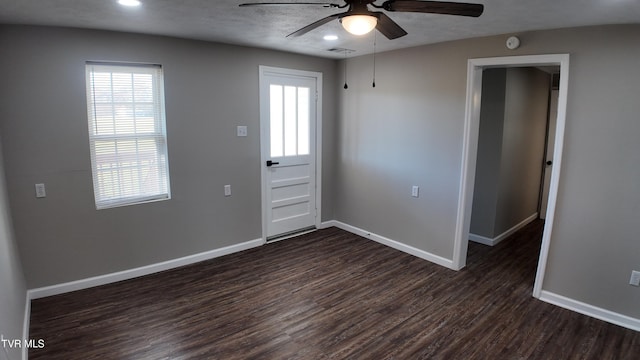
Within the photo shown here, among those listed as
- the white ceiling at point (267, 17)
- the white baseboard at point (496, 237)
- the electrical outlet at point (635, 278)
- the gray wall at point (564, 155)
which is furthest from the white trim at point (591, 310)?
the white ceiling at point (267, 17)

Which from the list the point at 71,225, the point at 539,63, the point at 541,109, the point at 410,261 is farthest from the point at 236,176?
the point at 541,109

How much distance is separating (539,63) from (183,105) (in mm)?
3414

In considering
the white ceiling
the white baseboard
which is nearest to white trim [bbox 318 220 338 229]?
the white baseboard

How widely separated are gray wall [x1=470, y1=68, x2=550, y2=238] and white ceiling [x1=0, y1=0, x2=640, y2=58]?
4.43ft

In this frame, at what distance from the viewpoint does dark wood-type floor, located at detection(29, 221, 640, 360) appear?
254cm

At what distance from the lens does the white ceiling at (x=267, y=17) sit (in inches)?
91.3

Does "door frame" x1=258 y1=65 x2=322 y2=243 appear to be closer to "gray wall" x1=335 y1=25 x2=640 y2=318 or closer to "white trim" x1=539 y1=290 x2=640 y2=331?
"gray wall" x1=335 y1=25 x2=640 y2=318

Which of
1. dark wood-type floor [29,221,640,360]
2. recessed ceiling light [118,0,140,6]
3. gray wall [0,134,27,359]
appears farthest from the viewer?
dark wood-type floor [29,221,640,360]

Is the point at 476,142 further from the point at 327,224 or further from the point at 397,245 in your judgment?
the point at 327,224

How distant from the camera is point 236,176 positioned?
13.7ft

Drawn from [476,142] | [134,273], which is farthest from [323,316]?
[476,142]

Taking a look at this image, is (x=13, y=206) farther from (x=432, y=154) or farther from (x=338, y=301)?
(x=432, y=154)

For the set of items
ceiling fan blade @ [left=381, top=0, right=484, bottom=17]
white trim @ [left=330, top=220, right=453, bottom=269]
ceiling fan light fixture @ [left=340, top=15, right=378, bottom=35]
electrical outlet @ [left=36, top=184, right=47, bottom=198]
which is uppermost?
ceiling fan blade @ [left=381, top=0, right=484, bottom=17]

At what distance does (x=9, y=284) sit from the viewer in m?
2.27
